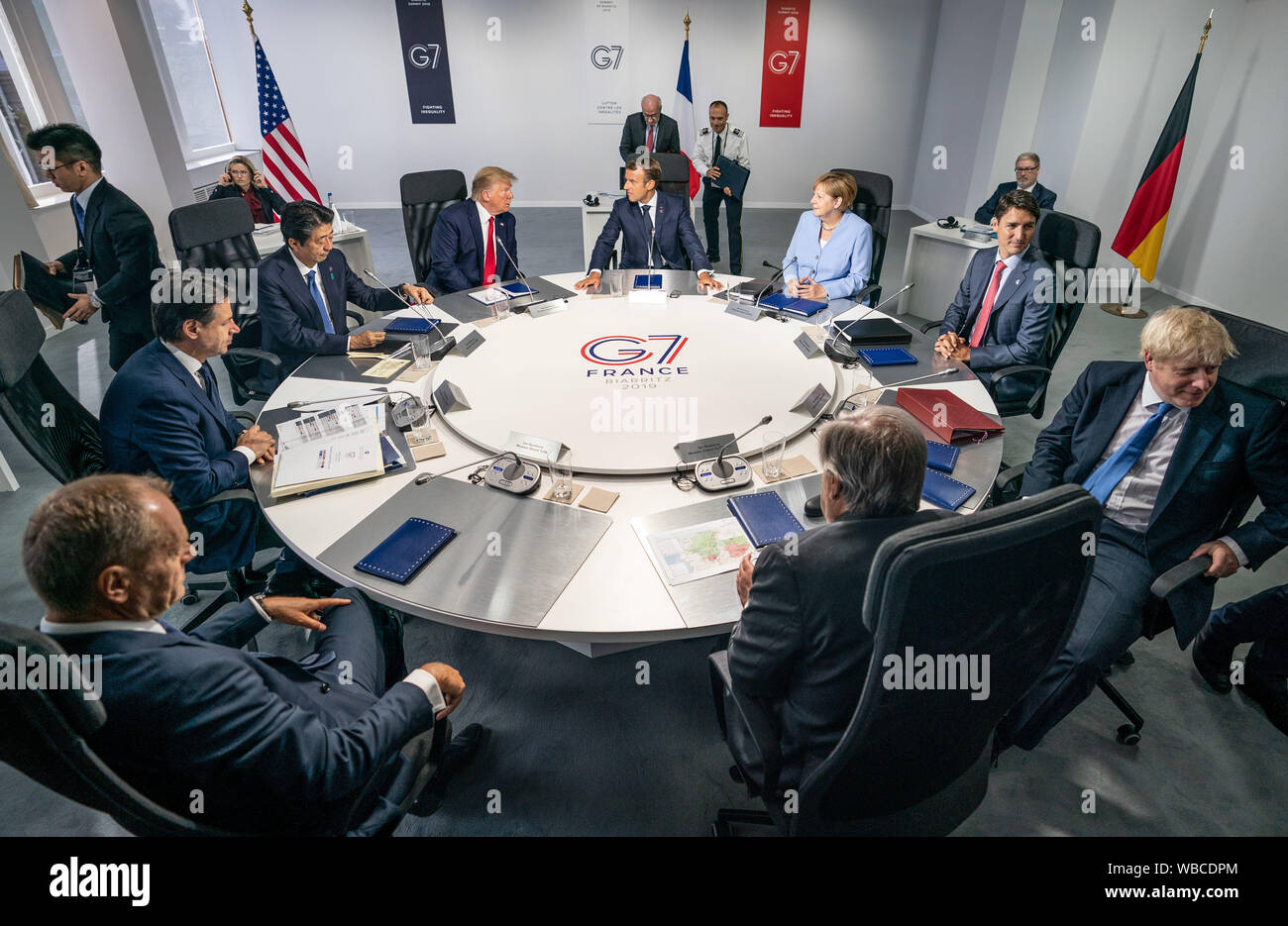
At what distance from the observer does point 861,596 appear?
4.29 ft

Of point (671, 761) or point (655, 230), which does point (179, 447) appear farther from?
point (655, 230)

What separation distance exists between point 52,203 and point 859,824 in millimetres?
7698

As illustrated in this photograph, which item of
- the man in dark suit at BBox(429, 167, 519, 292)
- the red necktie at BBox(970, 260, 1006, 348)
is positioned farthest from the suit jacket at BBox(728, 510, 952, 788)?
the man in dark suit at BBox(429, 167, 519, 292)

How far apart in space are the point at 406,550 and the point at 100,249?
320 centimetres

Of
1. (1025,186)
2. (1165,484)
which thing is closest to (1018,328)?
(1165,484)

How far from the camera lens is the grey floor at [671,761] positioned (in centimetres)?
208

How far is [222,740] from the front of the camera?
1231 millimetres

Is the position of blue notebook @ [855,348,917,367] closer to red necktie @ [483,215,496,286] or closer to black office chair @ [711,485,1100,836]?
black office chair @ [711,485,1100,836]

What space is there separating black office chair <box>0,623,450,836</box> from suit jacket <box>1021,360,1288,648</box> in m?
2.60

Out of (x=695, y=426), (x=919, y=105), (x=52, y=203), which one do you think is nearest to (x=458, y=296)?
(x=695, y=426)

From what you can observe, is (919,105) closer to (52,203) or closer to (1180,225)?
(1180,225)

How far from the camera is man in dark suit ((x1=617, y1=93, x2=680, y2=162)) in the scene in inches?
279

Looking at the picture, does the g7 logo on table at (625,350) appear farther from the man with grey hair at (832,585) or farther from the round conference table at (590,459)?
the man with grey hair at (832,585)

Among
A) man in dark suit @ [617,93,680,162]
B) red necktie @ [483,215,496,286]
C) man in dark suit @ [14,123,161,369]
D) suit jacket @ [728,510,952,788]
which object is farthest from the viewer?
man in dark suit @ [617,93,680,162]
